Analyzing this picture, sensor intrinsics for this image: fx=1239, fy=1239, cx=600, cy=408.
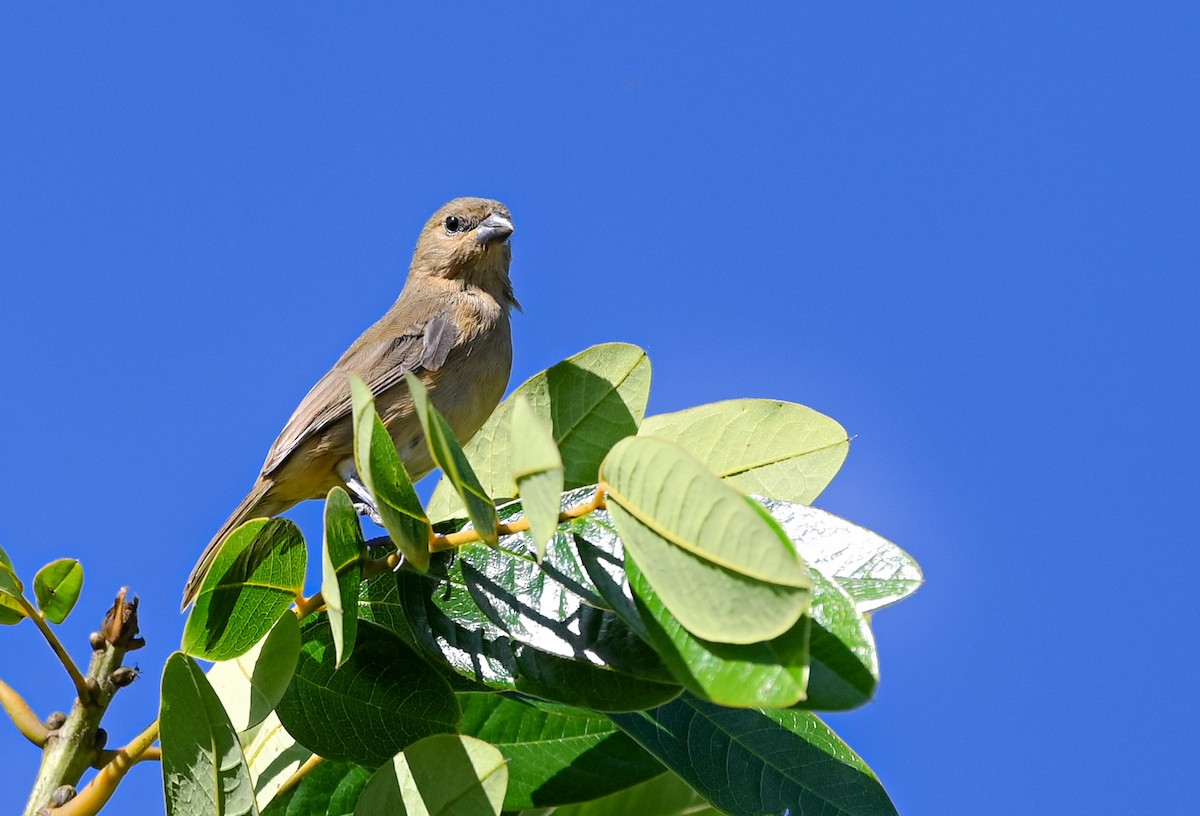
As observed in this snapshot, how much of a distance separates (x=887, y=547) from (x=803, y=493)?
19.2 inches

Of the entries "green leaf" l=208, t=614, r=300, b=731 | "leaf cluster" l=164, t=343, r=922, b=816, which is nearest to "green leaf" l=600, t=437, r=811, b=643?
"leaf cluster" l=164, t=343, r=922, b=816

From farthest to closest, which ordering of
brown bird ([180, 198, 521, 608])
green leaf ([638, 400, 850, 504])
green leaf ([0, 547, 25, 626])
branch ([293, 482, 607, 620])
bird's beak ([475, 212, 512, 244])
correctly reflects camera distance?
1. bird's beak ([475, 212, 512, 244])
2. brown bird ([180, 198, 521, 608])
3. green leaf ([638, 400, 850, 504])
4. green leaf ([0, 547, 25, 626])
5. branch ([293, 482, 607, 620])

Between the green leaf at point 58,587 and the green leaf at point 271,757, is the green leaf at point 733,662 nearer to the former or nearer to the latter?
the green leaf at point 271,757

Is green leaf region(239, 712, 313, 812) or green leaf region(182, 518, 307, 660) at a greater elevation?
green leaf region(182, 518, 307, 660)

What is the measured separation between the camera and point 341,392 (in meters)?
4.67

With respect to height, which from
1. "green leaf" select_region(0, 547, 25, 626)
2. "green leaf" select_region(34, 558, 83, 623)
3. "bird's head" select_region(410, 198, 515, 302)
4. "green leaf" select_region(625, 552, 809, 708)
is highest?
"bird's head" select_region(410, 198, 515, 302)

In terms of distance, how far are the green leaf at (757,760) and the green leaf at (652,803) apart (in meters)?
0.37

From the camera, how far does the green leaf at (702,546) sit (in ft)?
4.39

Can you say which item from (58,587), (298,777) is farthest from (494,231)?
(298,777)

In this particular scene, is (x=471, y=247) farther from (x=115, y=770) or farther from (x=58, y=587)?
(x=115, y=770)

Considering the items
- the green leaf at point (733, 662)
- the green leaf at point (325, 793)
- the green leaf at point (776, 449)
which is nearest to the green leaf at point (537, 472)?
the green leaf at point (733, 662)

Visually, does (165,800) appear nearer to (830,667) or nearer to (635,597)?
(635,597)

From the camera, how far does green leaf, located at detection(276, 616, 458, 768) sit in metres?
2.03

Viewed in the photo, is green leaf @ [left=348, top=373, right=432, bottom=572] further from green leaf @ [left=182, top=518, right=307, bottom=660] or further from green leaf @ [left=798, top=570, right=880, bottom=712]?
green leaf @ [left=798, top=570, right=880, bottom=712]
